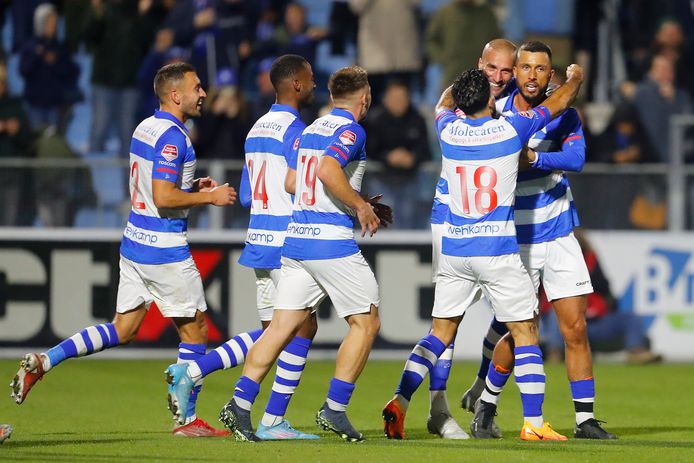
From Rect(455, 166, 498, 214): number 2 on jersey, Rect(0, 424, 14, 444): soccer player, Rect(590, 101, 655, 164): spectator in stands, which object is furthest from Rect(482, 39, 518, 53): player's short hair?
Rect(590, 101, 655, 164): spectator in stands

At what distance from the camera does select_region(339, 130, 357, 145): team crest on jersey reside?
8.25m

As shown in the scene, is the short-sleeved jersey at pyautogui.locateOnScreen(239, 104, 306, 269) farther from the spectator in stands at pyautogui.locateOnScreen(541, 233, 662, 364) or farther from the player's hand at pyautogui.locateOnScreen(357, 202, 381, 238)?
the spectator in stands at pyautogui.locateOnScreen(541, 233, 662, 364)

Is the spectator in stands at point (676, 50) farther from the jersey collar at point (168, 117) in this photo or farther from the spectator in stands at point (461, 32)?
the jersey collar at point (168, 117)

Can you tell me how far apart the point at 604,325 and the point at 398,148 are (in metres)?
2.92

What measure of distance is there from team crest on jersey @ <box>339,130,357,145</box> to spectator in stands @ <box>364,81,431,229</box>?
638 centimetres

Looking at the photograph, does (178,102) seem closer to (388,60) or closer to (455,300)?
(455,300)

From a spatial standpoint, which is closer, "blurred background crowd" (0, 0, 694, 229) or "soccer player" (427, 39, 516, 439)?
"soccer player" (427, 39, 516, 439)

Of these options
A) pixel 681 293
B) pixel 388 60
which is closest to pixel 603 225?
pixel 681 293

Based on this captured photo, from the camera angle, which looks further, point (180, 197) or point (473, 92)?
point (180, 197)

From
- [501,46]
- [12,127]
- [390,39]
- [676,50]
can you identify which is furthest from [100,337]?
[676,50]

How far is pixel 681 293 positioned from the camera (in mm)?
14914

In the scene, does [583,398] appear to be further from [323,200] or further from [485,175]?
[323,200]

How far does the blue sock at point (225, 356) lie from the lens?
8825 mm

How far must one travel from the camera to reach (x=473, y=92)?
A: 848 centimetres
